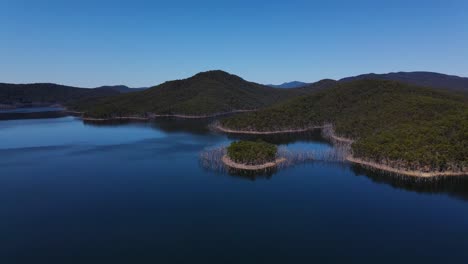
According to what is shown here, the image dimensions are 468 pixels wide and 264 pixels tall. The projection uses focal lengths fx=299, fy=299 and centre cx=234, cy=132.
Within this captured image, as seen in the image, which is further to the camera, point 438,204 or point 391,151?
point 391,151

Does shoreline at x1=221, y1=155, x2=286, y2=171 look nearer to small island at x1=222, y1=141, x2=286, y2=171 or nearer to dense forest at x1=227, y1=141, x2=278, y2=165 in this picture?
small island at x1=222, y1=141, x2=286, y2=171

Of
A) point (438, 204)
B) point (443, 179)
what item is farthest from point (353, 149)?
point (438, 204)

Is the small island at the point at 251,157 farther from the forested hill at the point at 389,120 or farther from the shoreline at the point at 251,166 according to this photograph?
the forested hill at the point at 389,120

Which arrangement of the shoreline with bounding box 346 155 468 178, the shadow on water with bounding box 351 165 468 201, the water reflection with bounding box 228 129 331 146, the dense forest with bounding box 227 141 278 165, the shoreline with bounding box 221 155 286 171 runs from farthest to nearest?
the water reflection with bounding box 228 129 331 146 < the dense forest with bounding box 227 141 278 165 < the shoreline with bounding box 221 155 286 171 < the shoreline with bounding box 346 155 468 178 < the shadow on water with bounding box 351 165 468 201

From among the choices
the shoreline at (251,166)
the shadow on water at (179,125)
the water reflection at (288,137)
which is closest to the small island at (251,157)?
the shoreline at (251,166)

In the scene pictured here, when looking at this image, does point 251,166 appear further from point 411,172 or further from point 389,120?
point 389,120

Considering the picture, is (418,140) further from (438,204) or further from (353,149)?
(438,204)

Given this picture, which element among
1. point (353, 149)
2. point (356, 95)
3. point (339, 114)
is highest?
point (356, 95)

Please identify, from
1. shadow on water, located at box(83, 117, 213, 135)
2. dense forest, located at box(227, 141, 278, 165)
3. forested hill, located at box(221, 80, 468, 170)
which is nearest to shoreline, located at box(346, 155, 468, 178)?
forested hill, located at box(221, 80, 468, 170)
